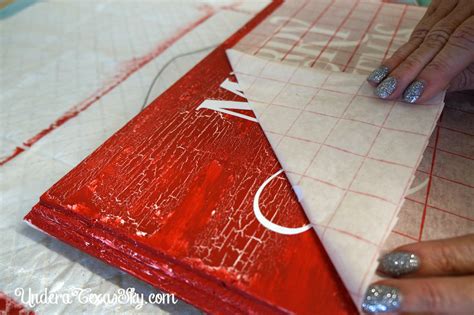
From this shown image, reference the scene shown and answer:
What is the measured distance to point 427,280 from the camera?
20.2 inches

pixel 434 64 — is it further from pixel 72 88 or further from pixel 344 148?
pixel 72 88

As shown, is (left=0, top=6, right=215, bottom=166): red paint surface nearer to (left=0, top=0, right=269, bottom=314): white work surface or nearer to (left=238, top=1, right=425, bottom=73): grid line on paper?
(left=0, top=0, right=269, bottom=314): white work surface

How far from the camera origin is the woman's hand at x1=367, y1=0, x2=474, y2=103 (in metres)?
0.78

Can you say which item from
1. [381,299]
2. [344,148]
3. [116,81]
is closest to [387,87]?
[344,148]

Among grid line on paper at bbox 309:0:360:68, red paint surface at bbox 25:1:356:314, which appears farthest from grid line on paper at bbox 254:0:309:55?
red paint surface at bbox 25:1:356:314

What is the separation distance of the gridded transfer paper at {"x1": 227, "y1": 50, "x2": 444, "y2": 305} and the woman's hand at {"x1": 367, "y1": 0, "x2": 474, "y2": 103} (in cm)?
3

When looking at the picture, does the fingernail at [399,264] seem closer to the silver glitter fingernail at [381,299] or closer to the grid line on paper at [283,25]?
the silver glitter fingernail at [381,299]

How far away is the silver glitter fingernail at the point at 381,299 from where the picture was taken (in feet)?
1.65

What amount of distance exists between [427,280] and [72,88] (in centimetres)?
110

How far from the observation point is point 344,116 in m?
0.80

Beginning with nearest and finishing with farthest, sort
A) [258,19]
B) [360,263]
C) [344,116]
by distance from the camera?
1. [360,263]
2. [344,116]
3. [258,19]

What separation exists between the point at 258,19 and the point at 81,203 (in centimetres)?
87

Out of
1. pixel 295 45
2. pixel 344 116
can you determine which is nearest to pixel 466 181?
pixel 344 116

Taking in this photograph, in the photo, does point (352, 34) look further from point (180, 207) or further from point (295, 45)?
point (180, 207)
